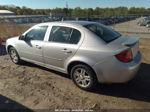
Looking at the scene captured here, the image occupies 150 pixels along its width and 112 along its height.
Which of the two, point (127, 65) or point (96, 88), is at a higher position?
point (127, 65)

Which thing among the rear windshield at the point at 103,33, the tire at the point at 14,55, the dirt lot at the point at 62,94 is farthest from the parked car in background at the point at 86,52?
the tire at the point at 14,55

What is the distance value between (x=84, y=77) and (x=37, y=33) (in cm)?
204

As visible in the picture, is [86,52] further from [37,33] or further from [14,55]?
[14,55]

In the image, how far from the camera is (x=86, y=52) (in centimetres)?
358

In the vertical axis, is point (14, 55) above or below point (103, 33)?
below

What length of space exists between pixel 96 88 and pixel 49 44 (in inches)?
66.3

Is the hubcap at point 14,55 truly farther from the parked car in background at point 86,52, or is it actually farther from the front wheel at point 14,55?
the parked car in background at point 86,52

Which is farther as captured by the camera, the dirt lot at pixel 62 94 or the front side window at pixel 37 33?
the front side window at pixel 37 33

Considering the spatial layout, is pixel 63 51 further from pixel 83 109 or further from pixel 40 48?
pixel 83 109

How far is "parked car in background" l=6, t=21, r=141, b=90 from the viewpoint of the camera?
338cm

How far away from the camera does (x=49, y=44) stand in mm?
4316

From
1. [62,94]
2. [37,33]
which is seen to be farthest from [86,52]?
[37,33]

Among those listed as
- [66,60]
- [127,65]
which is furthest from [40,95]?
[127,65]

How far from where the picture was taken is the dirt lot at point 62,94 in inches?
131
